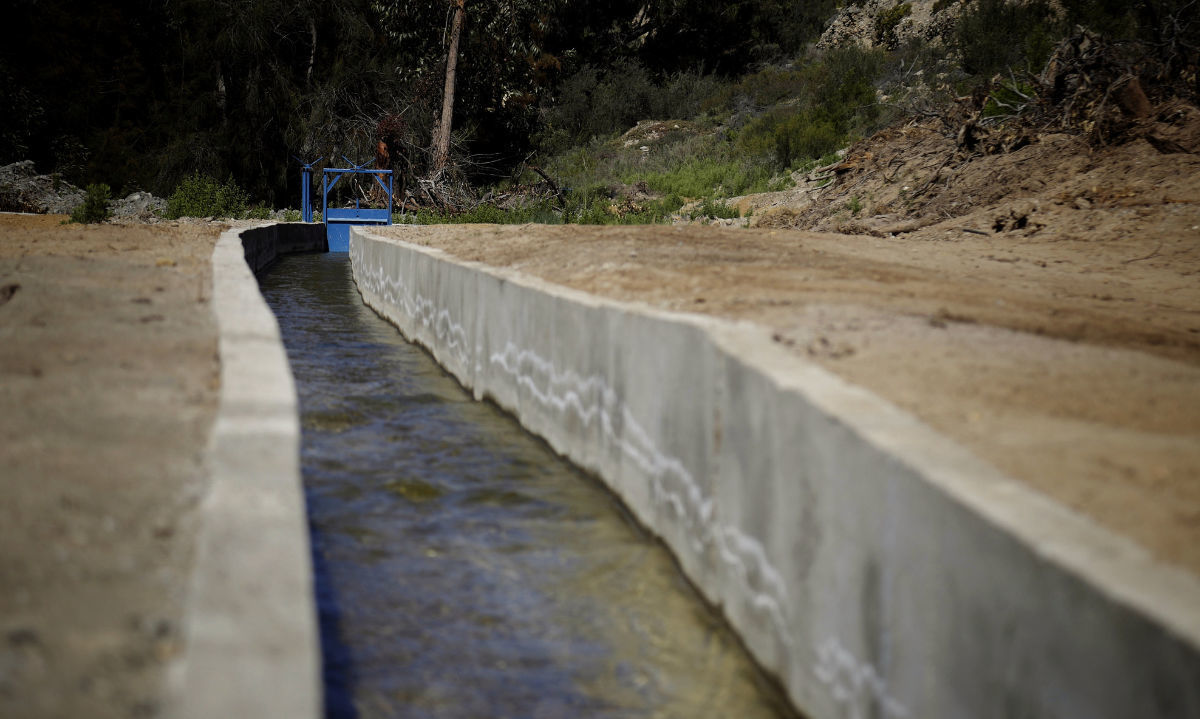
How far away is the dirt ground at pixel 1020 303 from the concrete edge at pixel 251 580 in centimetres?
173

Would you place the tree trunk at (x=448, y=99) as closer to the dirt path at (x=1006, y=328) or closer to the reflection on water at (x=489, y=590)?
the dirt path at (x=1006, y=328)

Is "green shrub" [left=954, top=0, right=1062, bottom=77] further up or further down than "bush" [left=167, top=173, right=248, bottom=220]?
further up

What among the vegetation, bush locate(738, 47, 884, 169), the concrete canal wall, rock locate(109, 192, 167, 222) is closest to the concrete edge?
the concrete canal wall

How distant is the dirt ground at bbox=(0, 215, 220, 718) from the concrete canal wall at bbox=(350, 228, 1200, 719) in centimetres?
167

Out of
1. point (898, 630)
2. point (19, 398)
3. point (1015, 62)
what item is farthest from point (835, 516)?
point (1015, 62)

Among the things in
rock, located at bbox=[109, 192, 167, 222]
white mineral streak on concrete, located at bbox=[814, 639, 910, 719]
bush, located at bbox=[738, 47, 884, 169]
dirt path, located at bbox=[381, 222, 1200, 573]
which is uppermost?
bush, located at bbox=[738, 47, 884, 169]

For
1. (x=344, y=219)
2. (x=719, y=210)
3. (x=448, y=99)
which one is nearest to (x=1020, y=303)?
(x=719, y=210)

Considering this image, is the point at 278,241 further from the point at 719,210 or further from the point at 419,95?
the point at 419,95

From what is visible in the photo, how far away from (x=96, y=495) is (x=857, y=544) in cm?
212

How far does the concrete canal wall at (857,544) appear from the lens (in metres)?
1.84

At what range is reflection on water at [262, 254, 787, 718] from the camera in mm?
3480

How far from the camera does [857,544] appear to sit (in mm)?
2793

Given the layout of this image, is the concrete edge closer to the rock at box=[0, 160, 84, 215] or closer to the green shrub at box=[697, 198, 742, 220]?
the green shrub at box=[697, 198, 742, 220]

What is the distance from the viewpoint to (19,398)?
3895mm
